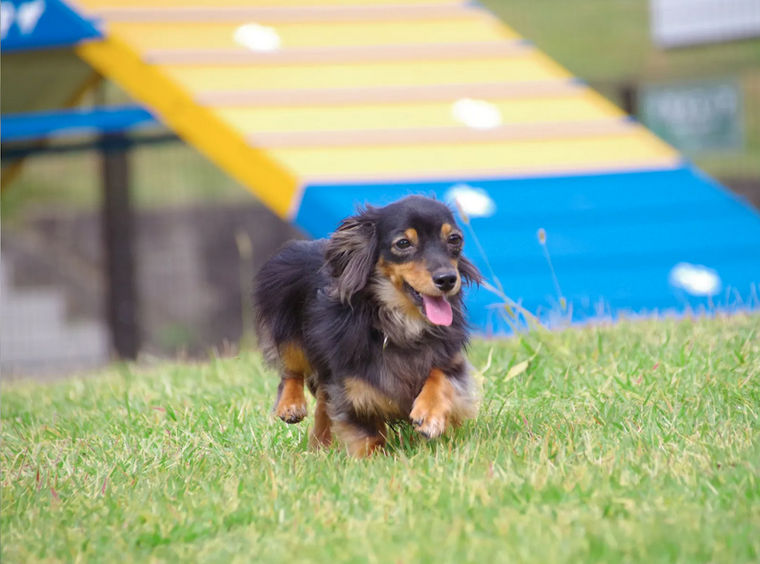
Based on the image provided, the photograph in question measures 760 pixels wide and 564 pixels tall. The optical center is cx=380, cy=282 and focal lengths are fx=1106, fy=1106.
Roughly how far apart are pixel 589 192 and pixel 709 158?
606 cm

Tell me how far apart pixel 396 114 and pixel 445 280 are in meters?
3.88

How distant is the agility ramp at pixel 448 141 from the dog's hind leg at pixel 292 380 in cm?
200

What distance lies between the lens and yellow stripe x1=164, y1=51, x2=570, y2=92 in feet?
22.4

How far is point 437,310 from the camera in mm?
3340

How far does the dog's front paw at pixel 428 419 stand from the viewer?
3184 mm

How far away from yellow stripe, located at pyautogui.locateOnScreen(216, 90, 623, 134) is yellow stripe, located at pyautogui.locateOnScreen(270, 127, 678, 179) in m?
0.21

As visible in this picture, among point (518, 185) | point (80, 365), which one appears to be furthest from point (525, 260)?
point (80, 365)

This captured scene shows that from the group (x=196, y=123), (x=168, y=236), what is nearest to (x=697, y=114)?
(x=168, y=236)

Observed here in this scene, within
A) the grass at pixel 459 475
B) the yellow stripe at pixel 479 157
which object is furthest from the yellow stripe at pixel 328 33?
the grass at pixel 459 475

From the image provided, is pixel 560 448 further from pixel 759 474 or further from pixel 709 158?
pixel 709 158

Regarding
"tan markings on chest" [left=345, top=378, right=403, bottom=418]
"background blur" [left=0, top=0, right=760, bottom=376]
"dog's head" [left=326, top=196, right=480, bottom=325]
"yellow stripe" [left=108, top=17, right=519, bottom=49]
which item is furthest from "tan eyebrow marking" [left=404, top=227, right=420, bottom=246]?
"background blur" [left=0, top=0, right=760, bottom=376]

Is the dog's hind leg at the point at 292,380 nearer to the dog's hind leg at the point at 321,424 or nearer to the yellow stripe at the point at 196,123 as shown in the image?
the dog's hind leg at the point at 321,424

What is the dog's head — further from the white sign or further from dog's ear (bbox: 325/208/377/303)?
the white sign

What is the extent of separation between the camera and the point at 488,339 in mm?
5406
